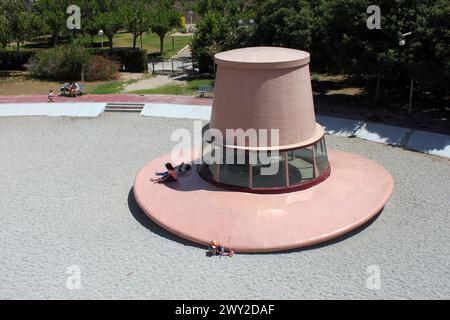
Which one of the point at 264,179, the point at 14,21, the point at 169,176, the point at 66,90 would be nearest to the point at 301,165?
the point at 264,179

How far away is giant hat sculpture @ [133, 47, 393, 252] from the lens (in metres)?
14.3

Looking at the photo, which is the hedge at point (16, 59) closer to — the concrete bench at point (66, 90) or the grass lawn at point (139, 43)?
the grass lawn at point (139, 43)

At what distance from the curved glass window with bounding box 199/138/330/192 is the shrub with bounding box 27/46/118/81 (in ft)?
77.9

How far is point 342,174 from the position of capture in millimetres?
17172

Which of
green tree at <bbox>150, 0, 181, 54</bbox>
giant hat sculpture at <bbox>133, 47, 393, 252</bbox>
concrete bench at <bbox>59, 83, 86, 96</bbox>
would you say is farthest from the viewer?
green tree at <bbox>150, 0, 181, 54</bbox>

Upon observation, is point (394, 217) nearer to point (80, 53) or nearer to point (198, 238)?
point (198, 238)

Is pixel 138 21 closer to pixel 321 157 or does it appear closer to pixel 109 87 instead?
pixel 109 87

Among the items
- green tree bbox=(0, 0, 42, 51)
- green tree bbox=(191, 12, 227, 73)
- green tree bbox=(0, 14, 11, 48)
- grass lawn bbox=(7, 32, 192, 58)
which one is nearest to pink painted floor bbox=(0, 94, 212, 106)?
green tree bbox=(0, 14, 11, 48)

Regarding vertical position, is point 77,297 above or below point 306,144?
below

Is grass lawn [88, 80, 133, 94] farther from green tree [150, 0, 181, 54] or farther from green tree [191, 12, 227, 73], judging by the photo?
green tree [150, 0, 181, 54]

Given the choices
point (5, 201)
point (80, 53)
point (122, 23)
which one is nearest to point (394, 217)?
point (5, 201)

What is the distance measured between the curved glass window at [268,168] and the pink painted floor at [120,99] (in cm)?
1344

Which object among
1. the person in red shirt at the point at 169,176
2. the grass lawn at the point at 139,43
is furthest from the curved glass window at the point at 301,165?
Result: the grass lawn at the point at 139,43
